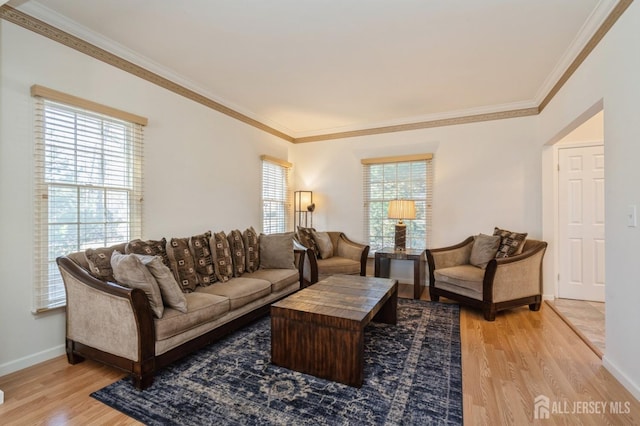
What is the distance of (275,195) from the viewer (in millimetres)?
5117

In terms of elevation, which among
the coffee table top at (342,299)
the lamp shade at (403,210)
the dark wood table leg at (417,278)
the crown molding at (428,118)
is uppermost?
the crown molding at (428,118)

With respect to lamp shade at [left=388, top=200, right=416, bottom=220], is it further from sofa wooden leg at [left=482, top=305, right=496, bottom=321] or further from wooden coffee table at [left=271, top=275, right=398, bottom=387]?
wooden coffee table at [left=271, top=275, right=398, bottom=387]

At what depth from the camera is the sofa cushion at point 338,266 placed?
4188 mm

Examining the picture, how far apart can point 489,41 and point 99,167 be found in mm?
3660

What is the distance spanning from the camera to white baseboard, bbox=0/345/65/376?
2105mm

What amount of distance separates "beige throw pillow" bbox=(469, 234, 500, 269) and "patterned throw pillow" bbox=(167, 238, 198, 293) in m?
3.36

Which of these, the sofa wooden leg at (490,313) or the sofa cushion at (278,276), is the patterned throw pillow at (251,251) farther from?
the sofa wooden leg at (490,313)

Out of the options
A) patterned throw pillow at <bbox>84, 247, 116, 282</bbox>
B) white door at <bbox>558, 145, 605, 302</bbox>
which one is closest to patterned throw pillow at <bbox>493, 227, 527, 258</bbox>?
white door at <bbox>558, 145, 605, 302</bbox>

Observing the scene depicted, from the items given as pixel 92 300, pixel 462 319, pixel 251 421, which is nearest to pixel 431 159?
pixel 462 319

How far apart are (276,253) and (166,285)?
1607 mm

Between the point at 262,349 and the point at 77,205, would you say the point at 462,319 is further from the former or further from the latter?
the point at 77,205

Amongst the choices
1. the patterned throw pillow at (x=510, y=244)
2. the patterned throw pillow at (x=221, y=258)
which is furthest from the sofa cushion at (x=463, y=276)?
the patterned throw pillow at (x=221, y=258)

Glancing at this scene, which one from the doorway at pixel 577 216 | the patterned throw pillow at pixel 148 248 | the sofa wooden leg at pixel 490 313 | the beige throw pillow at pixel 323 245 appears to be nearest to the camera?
the patterned throw pillow at pixel 148 248

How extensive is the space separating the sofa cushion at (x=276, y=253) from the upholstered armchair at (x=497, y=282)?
6.22ft
